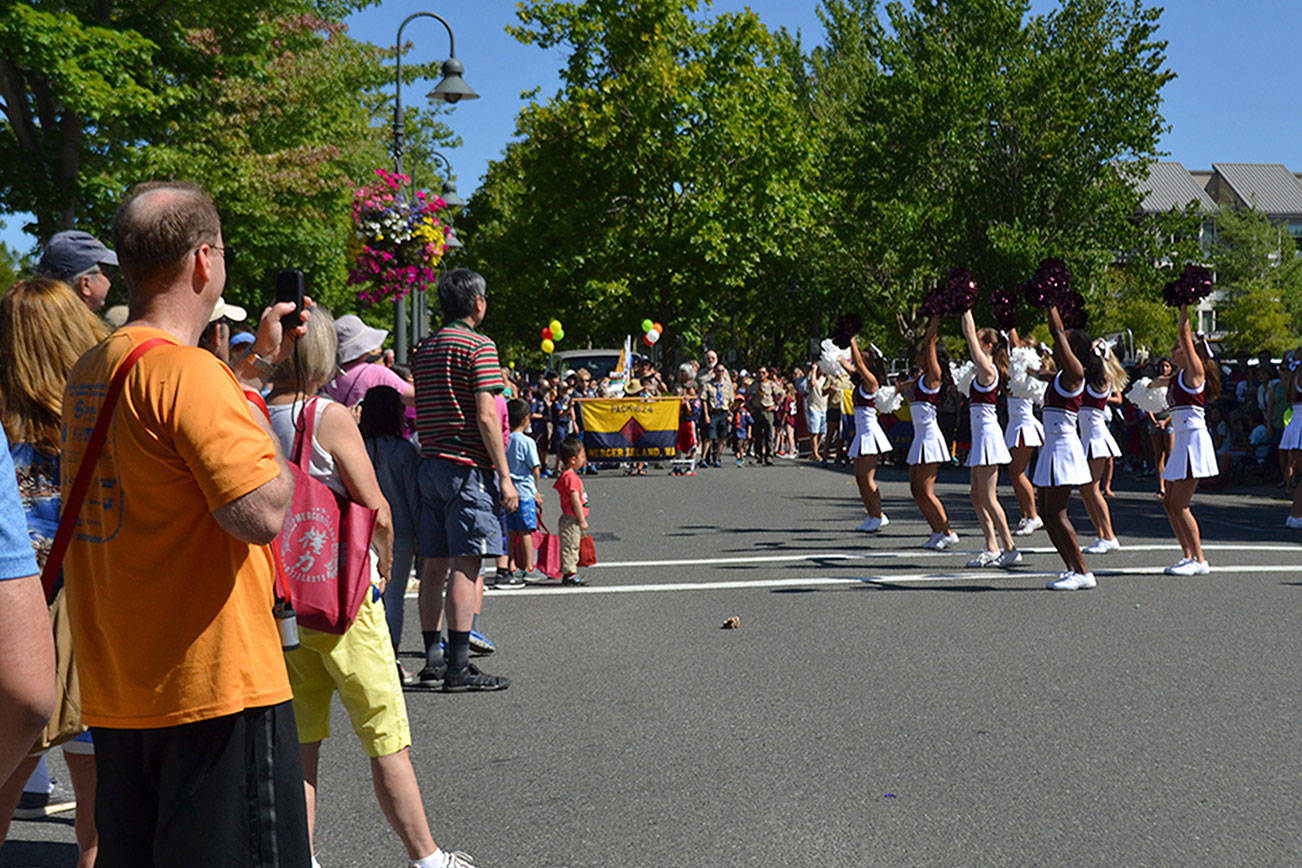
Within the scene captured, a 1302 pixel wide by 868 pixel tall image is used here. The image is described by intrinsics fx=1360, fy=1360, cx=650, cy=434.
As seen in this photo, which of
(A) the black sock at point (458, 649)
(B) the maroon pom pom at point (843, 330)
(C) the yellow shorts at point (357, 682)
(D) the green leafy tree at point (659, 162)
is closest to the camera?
(C) the yellow shorts at point (357, 682)

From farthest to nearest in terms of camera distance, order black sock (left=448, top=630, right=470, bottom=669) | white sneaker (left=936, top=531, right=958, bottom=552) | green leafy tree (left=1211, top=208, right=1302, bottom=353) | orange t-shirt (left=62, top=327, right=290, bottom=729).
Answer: green leafy tree (left=1211, top=208, right=1302, bottom=353), white sneaker (left=936, top=531, right=958, bottom=552), black sock (left=448, top=630, right=470, bottom=669), orange t-shirt (left=62, top=327, right=290, bottom=729)

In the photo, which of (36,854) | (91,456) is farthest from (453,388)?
(91,456)

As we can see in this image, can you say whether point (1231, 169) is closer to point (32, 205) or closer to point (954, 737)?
point (32, 205)

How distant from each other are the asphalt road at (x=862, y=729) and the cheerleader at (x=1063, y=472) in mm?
279

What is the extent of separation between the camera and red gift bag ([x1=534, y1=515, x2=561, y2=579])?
10.7 meters

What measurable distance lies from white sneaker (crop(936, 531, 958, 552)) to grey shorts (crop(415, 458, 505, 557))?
22.7ft

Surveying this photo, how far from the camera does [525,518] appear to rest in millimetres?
10312

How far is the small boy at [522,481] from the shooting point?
10.3 meters

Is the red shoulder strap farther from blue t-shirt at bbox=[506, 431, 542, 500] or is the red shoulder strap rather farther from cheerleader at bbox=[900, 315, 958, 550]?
cheerleader at bbox=[900, 315, 958, 550]

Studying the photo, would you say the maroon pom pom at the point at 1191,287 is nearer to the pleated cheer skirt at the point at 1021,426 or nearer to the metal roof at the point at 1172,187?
the pleated cheer skirt at the point at 1021,426

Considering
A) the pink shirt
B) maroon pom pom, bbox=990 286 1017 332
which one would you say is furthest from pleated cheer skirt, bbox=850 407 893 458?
the pink shirt

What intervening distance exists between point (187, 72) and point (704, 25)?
21096 millimetres

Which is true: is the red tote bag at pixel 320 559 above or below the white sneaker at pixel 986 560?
above

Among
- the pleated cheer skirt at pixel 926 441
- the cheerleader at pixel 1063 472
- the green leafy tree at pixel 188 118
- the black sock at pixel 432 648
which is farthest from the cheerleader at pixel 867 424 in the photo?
the green leafy tree at pixel 188 118
